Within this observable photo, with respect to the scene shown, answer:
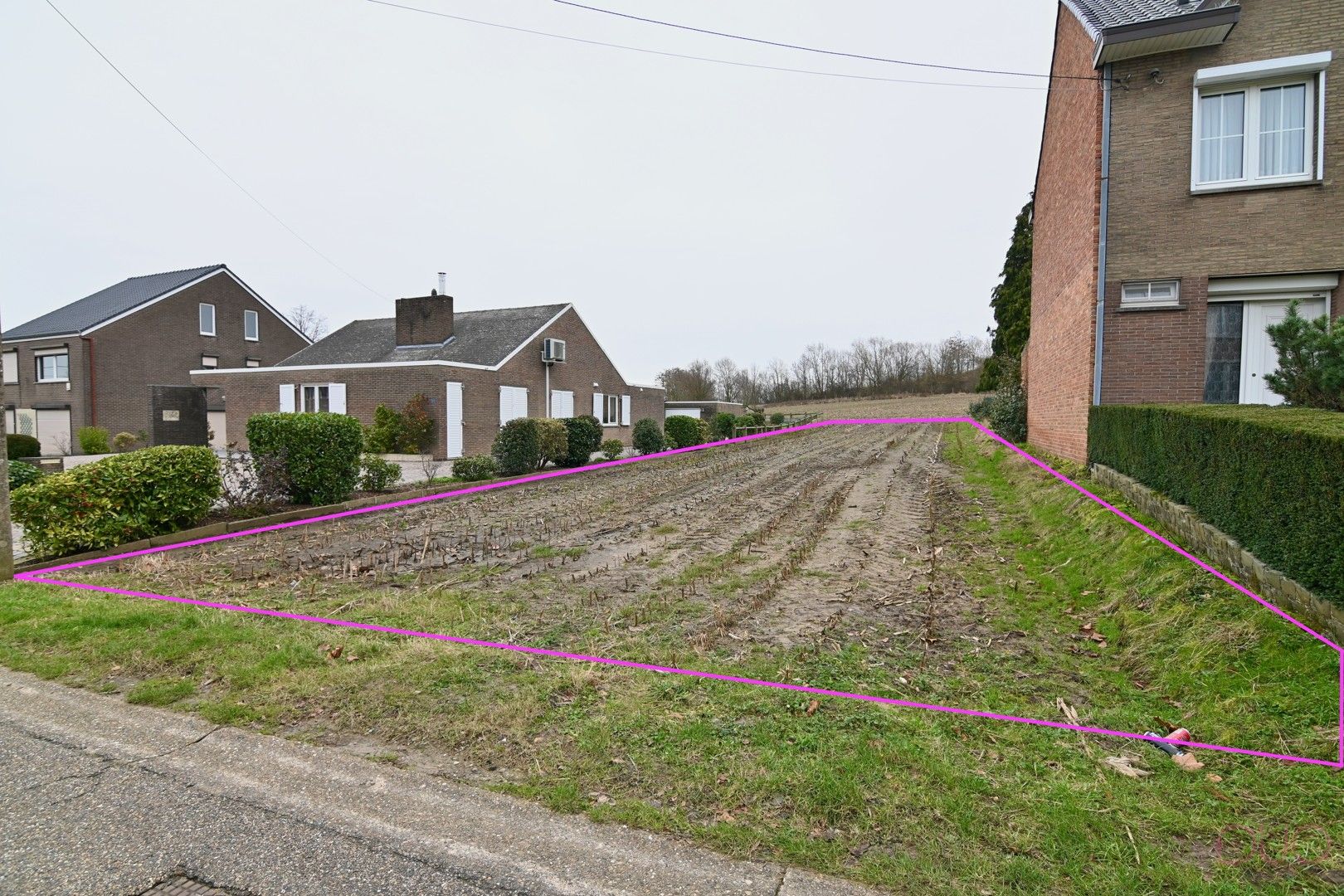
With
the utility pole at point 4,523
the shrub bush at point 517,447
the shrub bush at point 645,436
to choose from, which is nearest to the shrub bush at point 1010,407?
the shrub bush at point 645,436

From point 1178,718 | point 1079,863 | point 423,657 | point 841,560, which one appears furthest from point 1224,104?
point 423,657

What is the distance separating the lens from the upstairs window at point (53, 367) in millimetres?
28781

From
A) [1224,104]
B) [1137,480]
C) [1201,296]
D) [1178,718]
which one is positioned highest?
[1224,104]

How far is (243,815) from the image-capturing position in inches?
114

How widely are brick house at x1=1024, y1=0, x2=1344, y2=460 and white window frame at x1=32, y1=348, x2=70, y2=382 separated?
3674 centimetres

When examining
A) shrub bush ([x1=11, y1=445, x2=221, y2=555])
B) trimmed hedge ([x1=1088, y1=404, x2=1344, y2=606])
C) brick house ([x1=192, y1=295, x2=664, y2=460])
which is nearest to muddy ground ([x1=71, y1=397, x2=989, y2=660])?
shrub bush ([x1=11, y1=445, x2=221, y2=555])

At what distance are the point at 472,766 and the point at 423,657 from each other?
Result: 4.96 feet

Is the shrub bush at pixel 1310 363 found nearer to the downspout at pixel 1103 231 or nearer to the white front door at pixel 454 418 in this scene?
the downspout at pixel 1103 231

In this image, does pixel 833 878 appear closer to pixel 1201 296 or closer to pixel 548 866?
pixel 548 866

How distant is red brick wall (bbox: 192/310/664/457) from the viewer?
899 inches

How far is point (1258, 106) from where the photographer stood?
9.62m

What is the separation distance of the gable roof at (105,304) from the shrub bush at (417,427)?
55.4 ft

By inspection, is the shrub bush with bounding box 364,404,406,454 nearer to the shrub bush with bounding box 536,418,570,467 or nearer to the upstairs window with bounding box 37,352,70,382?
the shrub bush with bounding box 536,418,570,467

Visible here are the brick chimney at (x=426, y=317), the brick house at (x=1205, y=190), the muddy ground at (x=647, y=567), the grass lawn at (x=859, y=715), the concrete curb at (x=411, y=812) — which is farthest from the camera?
the brick chimney at (x=426, y=317)
